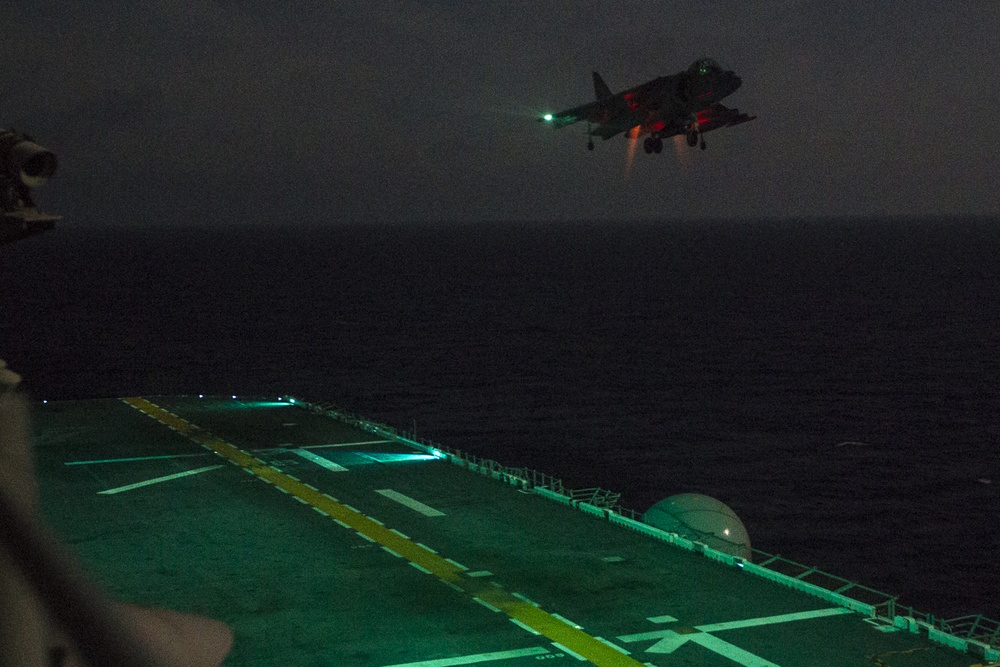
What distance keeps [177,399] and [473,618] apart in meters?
46.1

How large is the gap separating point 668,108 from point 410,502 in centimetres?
1749

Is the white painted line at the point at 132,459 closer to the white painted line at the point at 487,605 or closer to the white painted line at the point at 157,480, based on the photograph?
the white painted line at the point at 157,480

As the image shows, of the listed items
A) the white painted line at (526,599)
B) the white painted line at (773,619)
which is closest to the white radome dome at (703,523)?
the white painted line at (773,619)

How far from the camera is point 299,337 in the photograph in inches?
5635

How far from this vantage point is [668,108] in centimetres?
4366

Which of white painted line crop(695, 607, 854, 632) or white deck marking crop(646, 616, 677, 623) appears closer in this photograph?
white painted line crop(695, 607, 854, 632)

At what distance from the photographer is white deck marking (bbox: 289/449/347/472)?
51.2 m

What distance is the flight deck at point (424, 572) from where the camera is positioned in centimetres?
2853

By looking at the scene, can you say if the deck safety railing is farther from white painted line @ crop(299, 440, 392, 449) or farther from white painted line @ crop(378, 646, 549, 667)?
white painted line @ crop(378, 646, 549, 667)

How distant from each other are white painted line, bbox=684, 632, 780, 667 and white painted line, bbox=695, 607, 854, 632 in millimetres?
606

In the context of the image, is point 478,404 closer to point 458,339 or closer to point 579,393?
point 579,393

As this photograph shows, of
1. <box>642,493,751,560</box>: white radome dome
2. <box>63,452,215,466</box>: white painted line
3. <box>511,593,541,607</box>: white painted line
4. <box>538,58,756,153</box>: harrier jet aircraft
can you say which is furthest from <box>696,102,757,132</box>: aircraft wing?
<box>63,452,215,466</box>: white painted line

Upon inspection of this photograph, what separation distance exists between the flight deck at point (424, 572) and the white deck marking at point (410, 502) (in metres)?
0.15

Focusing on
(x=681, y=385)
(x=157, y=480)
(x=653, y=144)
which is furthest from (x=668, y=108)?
(x=681, y=385)
